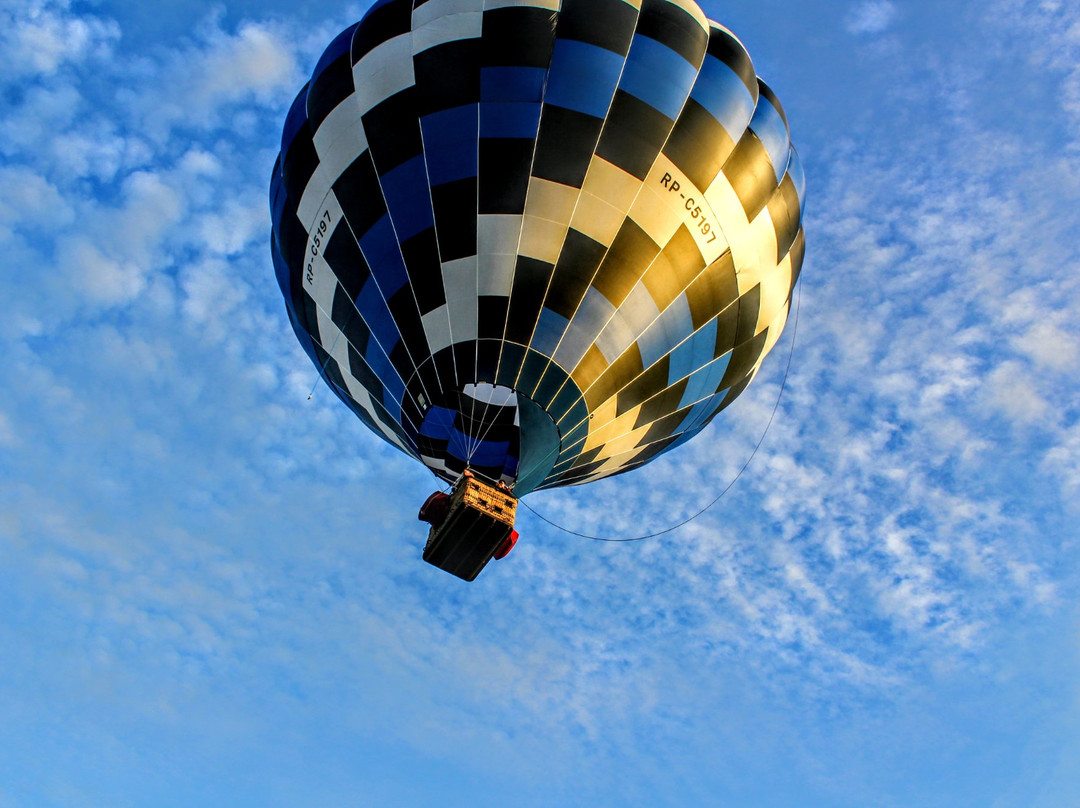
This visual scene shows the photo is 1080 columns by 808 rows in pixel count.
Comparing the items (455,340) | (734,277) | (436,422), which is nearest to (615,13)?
(734,277)

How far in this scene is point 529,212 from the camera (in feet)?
29.9

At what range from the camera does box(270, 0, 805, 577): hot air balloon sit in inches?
360

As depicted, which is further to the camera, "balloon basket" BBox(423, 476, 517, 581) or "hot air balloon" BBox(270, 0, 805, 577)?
"hot air balloon" BBox(270, 0, 805, 577)

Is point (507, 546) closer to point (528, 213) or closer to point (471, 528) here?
point (471, 528)

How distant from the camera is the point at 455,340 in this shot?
919cm

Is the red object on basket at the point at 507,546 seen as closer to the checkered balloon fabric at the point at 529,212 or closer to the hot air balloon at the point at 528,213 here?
the hot air balloon at the point at 528,213

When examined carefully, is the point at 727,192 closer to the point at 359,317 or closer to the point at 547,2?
the point at 547,2

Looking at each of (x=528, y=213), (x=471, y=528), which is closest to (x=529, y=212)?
(x=528, y=213)

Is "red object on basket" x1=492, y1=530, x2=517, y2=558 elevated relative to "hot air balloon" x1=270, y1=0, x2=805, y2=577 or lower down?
lower down

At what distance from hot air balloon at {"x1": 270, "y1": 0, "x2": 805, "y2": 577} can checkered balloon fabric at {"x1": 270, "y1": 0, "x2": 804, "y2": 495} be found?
2 cm

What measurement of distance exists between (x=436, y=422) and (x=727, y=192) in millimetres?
4331

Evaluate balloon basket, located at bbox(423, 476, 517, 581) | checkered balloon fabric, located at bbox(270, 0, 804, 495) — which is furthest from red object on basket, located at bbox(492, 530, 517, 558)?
checkered balloon fabric, located at bbox(270, 0, 804, 495)

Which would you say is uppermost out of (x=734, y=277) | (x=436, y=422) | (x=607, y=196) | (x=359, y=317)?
(x=734, y=277)

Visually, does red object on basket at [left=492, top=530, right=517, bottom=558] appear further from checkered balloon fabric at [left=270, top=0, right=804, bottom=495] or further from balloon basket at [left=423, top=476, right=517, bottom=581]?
checkered balloon fabric at [left=270, top=0, right=804, bottom=495]
